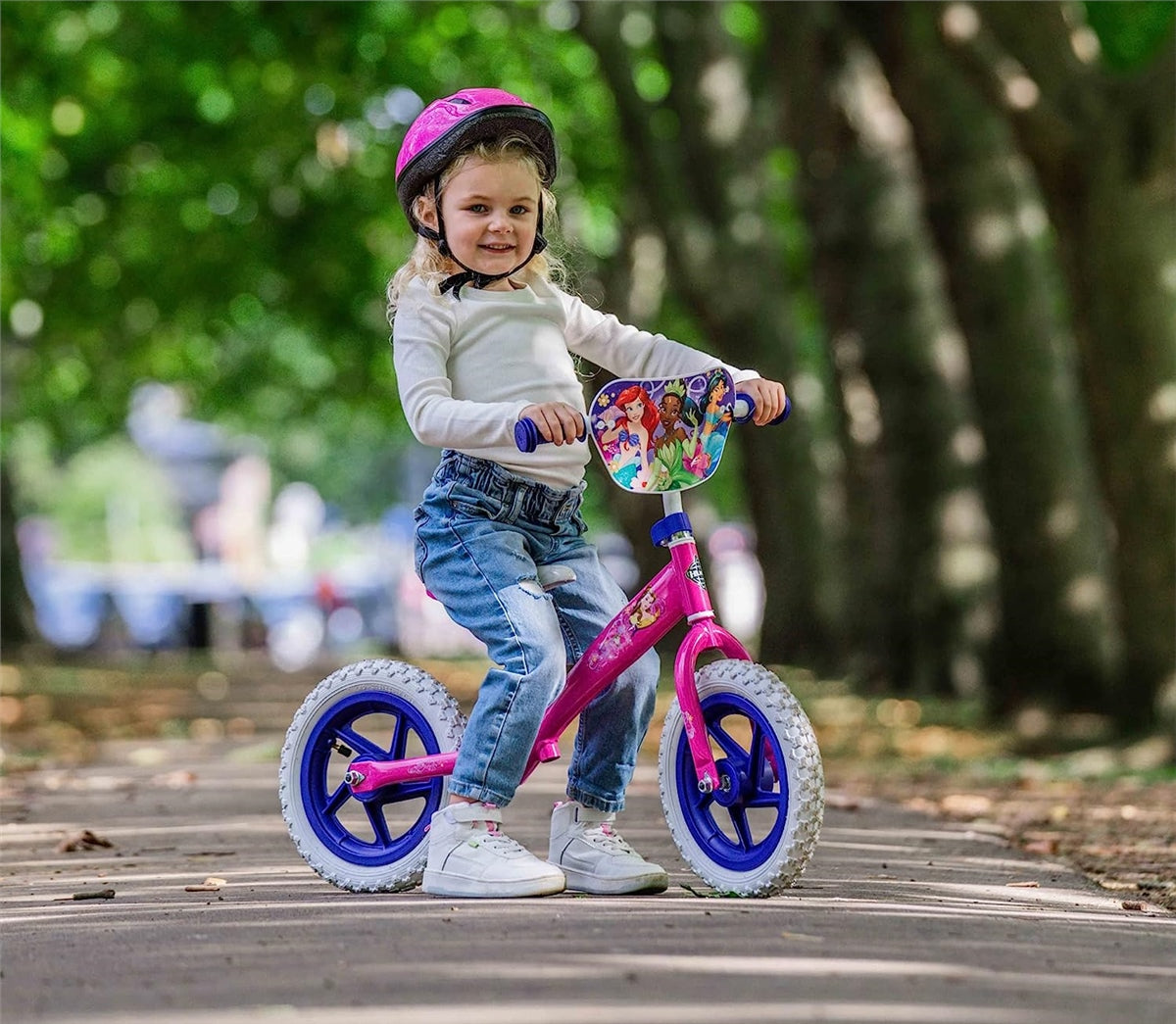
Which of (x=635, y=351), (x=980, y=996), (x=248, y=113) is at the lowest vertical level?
(x=980, y=996)

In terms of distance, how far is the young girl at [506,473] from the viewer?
17.5 feet

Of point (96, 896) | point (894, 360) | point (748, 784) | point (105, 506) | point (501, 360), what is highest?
point (105, 506)

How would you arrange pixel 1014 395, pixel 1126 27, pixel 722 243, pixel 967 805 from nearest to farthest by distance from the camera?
pixel 967 805, pixel 1014 395, pixel 1126 27, pixel 722 243

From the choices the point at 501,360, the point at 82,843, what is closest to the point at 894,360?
the point at 82,843

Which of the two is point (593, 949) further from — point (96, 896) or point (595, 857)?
point (96, 896)

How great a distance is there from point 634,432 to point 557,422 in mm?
522

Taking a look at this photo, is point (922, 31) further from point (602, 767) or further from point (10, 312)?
point (10, 312)

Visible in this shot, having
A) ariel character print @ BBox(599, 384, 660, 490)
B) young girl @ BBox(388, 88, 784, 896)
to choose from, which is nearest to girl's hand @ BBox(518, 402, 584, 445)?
young girl @ BBox(388, 88, 784, 896)

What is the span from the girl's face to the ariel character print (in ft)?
1.60

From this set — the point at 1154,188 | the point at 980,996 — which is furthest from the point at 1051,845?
the point at 1154,188

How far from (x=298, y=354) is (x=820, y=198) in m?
18.7

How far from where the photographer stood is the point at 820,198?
1734 centimetres

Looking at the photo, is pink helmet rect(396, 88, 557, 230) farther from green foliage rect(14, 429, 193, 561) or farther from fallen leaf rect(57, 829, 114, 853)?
green foliage rect(14, 429, 193, 561)

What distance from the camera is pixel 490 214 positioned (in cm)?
553
